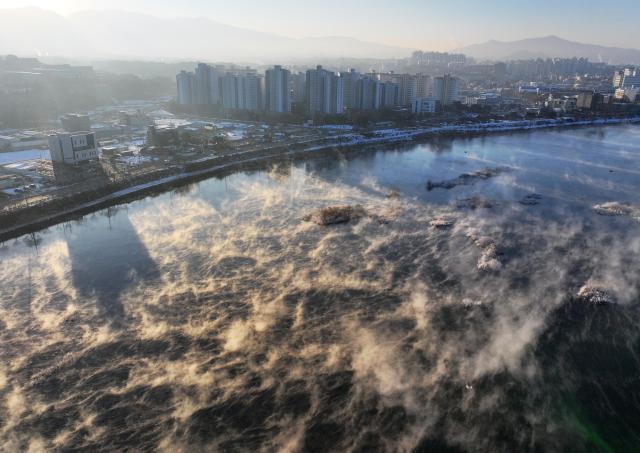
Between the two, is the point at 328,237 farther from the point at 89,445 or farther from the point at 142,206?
the point at 89,445

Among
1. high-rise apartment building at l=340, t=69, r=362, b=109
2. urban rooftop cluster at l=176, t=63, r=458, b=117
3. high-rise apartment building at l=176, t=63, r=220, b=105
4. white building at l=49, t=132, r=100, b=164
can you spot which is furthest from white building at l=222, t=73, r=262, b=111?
white building at l=49, t=132, r=100, b=164

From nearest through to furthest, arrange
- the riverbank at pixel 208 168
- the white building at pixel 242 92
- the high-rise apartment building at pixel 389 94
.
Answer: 1. the riverbank at pixel 208 168
2. the white building at pixel 242 92
3. the high-rise apartment building at pixel 389 94

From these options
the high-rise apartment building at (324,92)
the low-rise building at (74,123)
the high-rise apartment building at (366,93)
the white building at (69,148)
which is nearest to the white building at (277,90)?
the high-rise apartment building at (324,92)

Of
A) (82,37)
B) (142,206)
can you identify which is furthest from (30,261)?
(82,37)

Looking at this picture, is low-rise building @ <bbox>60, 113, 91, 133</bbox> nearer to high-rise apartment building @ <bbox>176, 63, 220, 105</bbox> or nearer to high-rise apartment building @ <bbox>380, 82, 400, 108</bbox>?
high-rise apartment building @ <bbox>176, 63, 220, 105</bbox>

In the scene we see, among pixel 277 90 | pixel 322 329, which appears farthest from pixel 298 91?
pixel 322 329

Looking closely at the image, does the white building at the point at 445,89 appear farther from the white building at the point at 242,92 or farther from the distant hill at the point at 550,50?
the distant hill at the point at 550,50

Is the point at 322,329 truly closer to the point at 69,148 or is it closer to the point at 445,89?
the point at 69,148
